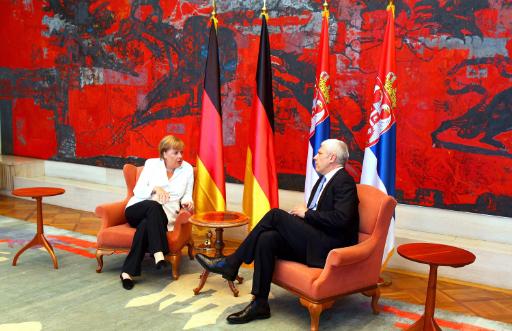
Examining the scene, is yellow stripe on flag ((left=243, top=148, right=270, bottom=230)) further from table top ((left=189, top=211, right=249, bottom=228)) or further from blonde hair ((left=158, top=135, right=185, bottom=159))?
blonde hair ((left=158, top=135, right=185, bottom=159))

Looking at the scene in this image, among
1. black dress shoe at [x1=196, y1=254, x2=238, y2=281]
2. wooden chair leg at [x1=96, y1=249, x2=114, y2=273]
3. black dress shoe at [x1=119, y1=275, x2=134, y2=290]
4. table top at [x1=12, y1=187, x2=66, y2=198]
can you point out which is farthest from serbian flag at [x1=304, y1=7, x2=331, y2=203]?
table top at [x1=12, y1=187, x2=66, y2=198]

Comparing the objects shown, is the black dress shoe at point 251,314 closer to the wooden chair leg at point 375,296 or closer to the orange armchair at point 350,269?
the orange armchair at point 350,269

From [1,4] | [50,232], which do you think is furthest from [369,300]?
[1,4]

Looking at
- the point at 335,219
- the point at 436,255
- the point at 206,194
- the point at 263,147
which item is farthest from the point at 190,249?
the point at 436,255

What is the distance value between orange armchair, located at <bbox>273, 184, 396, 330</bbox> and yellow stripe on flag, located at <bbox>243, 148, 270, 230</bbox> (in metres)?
1.38

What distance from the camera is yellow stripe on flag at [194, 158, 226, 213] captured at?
567 centimetres

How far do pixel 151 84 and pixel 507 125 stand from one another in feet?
14.5

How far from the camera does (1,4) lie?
8.67m

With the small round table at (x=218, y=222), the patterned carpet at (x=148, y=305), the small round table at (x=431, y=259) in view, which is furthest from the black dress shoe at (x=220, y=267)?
the small round table at (x=431, y=259)

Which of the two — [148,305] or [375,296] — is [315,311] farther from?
[148,305]

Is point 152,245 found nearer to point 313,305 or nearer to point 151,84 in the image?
point 313,305

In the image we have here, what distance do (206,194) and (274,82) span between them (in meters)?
1.53

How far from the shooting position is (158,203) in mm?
4836

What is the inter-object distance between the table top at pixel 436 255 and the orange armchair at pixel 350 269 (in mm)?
324
